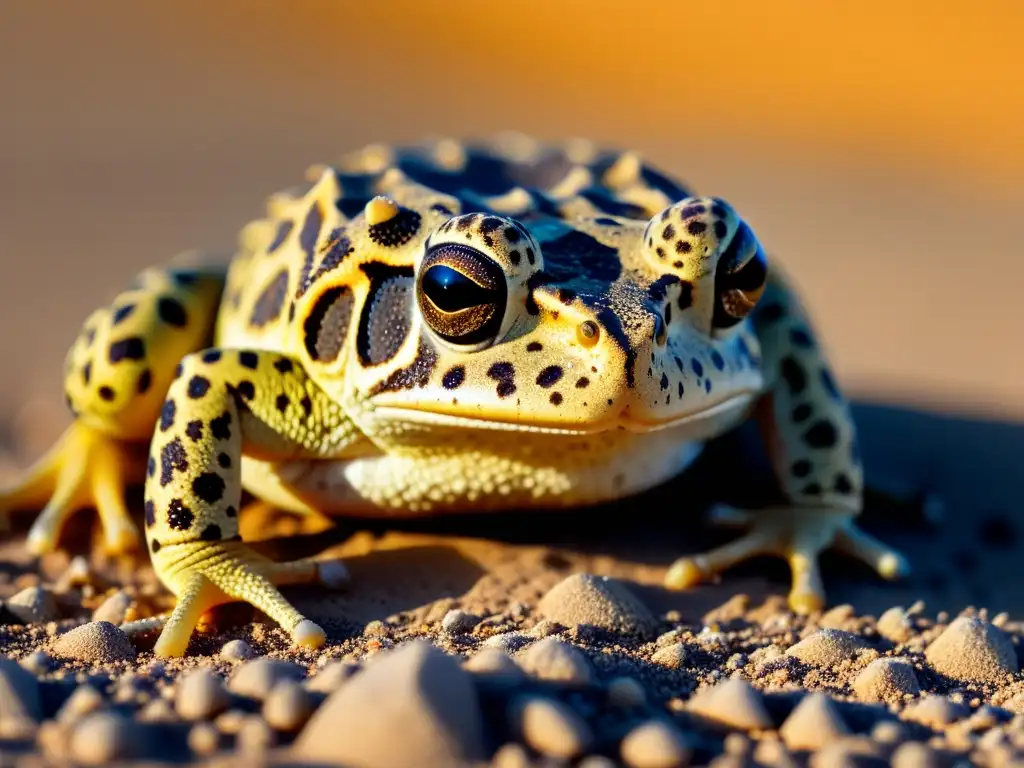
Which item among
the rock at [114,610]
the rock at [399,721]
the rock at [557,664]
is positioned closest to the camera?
the rock at [399,721]

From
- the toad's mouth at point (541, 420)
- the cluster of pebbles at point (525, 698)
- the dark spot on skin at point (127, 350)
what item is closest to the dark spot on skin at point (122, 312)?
the dark spot on skin at point (127, 350)

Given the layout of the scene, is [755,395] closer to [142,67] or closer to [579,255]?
[579,255]

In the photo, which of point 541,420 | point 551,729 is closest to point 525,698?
point 551,729

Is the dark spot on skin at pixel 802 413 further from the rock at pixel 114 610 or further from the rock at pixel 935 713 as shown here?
the rock at pixel 114 610

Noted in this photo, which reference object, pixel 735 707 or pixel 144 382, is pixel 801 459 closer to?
pixel 735 707

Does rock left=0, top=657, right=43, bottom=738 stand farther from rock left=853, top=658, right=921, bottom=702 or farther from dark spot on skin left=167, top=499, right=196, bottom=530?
rock left=853, top=658, right=921, bottom=702

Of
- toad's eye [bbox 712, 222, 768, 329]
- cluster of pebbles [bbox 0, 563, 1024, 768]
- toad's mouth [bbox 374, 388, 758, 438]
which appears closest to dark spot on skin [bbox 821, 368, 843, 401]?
toad's mouth [bbox 374, 388, 758, 438]
